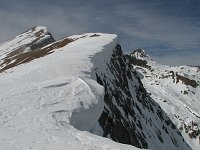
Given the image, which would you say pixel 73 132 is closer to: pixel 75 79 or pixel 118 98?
pixel 75 79

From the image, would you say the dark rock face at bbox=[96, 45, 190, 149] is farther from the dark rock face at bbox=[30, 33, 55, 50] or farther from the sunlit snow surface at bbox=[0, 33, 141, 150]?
the dark rock face at bbox=[30, 33, 55, 50]

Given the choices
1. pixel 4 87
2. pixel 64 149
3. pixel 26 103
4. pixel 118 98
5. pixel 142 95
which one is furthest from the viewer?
pixel 142 95

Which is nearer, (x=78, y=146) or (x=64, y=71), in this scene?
(x=78, y=146)

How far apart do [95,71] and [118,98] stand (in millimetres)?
10391

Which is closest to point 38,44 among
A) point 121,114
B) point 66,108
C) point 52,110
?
point 121,114

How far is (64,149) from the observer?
1580 cm

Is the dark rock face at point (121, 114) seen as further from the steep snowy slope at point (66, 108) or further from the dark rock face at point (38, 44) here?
the dark rock face at point (38, 44)

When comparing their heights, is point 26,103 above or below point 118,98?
above

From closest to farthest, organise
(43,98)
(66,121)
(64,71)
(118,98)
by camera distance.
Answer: (66,121), (43,98), (64,71), (118,98)

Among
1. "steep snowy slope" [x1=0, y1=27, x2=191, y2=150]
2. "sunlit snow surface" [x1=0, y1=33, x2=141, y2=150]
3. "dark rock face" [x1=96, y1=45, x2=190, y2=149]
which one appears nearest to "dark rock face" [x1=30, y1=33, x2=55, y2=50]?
"dark rock face" [x1=96, y1=45, x2=190, y2=149]

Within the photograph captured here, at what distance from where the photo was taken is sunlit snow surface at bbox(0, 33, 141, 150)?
1659 cm

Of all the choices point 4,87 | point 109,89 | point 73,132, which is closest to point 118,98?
point 109,89

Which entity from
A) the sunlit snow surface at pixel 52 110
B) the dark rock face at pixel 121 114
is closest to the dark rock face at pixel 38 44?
the dark rock face at pixel 121 114

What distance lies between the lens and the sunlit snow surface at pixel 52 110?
16.6 metres
